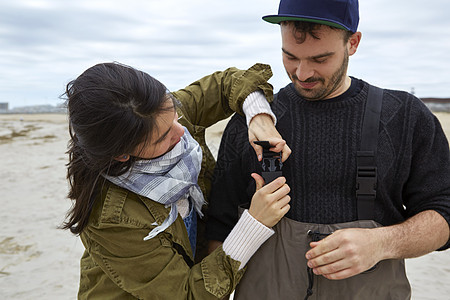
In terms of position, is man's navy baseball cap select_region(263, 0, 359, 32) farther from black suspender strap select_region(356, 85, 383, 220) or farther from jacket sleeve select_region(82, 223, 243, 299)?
jacket sleeve select_region(82, 223, 243, 299)

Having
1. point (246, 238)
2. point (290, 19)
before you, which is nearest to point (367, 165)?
point (246, 238)

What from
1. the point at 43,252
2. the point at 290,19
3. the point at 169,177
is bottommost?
the point at 43,252

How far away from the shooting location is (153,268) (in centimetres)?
190

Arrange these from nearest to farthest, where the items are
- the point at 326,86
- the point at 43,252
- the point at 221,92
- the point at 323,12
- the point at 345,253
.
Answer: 1. the point at 345,253
2. the point at 323,12
3. the point at 326,86
4. the point at 221,92
5. the point at 43,252

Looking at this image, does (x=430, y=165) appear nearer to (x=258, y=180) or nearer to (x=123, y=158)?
(x=258, y=180)

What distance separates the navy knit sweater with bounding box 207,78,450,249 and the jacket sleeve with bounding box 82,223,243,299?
16.2 inches

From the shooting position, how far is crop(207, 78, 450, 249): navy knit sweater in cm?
190

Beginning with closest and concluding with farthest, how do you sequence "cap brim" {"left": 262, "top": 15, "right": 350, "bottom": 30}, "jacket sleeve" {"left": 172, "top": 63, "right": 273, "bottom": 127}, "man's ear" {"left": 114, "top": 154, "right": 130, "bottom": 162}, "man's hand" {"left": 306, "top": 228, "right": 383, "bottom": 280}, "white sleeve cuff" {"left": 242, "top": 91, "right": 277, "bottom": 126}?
"man's hand" {"left": 306, "top": 228, "right": 383, "bottom": 280}
"cap brim" {"left": 262, "top": 15, "right": 350, "bottom": 30}
"man's ear" {"left": 114, "top": 154, "right": 130, "bottom": 162}
"white sleeve cuff" {"left": 242, "top": 91, "right": 277, "bottom": 126}
"jacket sleeve" {"left": 172, "top": 63, "right": 273, "bottom": 127}

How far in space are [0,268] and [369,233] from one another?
17.6 feet

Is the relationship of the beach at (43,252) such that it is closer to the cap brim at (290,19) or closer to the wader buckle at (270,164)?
the wader buckle at (270,164)

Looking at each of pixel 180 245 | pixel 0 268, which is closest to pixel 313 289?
pixel 180 245

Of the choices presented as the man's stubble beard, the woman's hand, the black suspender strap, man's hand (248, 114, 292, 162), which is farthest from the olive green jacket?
the man's stubble beard

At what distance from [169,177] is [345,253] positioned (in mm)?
838

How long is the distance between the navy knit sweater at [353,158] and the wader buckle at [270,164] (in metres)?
0.13
